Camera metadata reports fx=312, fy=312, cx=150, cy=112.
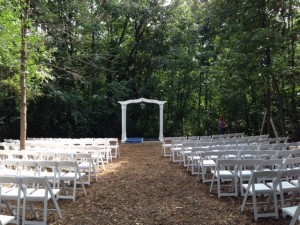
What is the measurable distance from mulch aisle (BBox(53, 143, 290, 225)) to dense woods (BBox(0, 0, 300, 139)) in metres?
7.46

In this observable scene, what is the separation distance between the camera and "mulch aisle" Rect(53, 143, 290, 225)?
15.1ft

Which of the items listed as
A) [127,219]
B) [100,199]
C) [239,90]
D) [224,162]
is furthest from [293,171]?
[239,90]

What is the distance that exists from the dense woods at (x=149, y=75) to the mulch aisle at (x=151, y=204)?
7458mm

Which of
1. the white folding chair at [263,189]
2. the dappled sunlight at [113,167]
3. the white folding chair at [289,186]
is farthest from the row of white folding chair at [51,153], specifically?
the white folding chair at [289,186]

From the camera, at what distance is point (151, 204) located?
5379mm

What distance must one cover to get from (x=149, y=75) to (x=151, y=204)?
59.9 feet

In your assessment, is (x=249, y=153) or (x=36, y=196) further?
(x=249, y=153)

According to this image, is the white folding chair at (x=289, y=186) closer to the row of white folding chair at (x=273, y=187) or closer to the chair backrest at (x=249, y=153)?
the row of white folding chair at (x=273, y=187)

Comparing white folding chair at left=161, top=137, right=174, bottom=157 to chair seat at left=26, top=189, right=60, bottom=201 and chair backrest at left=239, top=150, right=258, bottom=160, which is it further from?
chair seat at left=26, top=189, right=60, bottom=201

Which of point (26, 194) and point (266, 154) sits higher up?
point (266, 154)

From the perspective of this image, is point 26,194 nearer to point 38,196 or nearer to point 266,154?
point 38,196

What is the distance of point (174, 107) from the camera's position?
74.2ft

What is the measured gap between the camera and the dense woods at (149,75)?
574 inches

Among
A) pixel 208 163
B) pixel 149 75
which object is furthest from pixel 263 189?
pixel 149 75
